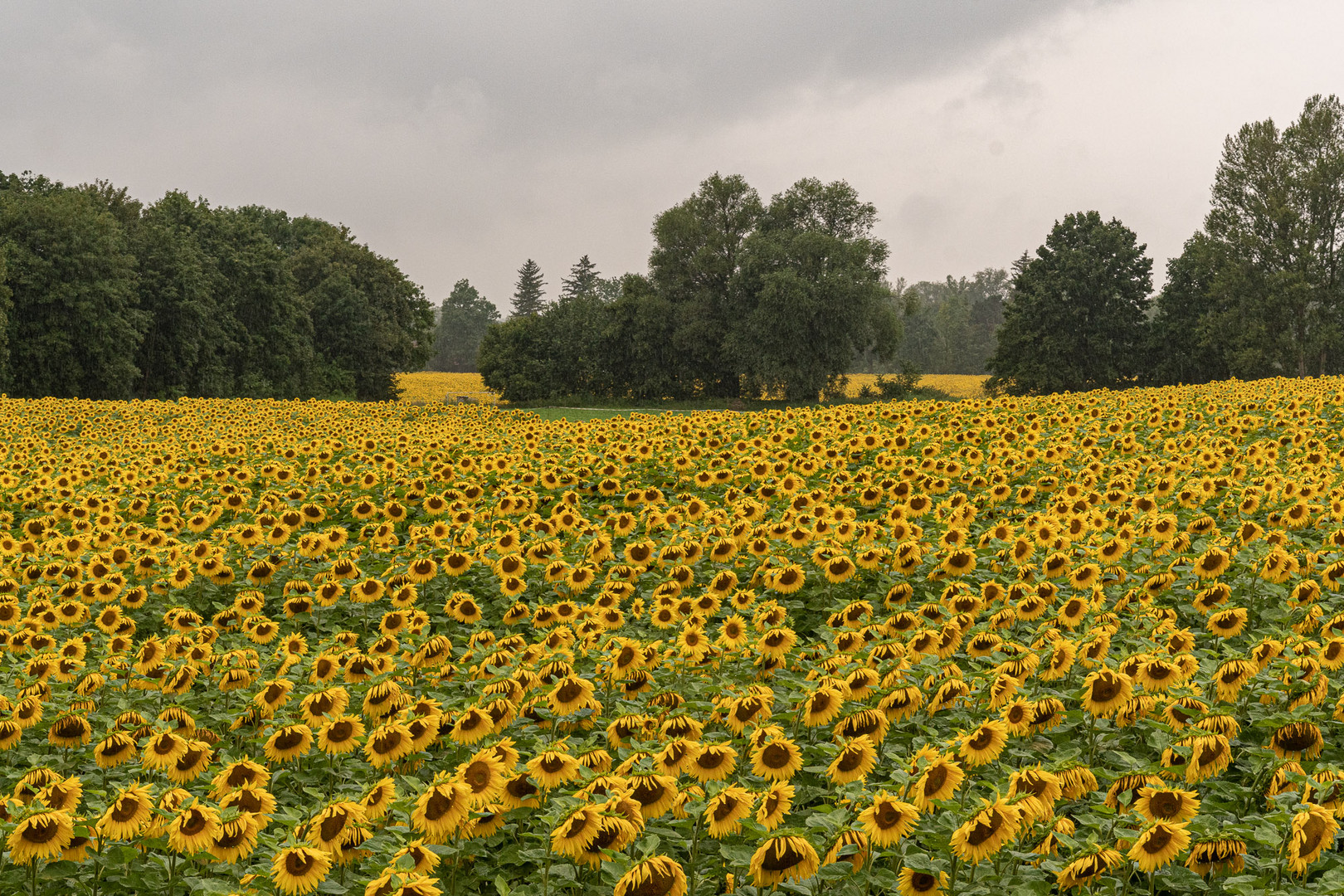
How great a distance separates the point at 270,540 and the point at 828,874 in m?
6.83

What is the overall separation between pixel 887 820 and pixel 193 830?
254 centimetres

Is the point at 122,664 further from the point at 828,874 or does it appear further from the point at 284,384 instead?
the point at 284,384

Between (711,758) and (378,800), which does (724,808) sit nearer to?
(711,758)

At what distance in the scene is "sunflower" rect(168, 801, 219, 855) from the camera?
345 centimetres

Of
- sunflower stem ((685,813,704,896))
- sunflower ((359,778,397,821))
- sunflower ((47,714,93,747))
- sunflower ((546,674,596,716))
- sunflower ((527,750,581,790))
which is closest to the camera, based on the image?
sunflower stem ((685,813,704,896))

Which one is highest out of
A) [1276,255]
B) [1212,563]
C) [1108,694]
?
[1276,255]

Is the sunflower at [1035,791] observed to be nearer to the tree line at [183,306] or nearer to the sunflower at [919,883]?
the sunflower at [919,883]

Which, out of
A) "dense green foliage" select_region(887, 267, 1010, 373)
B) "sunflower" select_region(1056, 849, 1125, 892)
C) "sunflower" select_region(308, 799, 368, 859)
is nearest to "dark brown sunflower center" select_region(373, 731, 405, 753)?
"sunflower" select_region(308, 799, 368, 859)

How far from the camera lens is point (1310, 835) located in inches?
123

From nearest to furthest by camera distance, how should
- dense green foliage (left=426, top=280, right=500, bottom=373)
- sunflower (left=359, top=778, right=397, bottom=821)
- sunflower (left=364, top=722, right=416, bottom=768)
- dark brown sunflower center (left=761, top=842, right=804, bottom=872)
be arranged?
dark brown sunflower center (left=761, top=842, right=804, bottom=872) < sunflower (left=359, top=778, right=397, bottom=821) < sunflower (left=364, top=722, right=416, bottom=768) < dense green foliage (left=426, top=280, right=500, bottom=373)

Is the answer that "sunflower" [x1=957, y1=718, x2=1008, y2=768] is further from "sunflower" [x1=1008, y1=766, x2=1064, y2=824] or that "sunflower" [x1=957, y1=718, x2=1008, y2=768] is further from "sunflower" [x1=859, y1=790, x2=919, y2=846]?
"sunflower" [x1=859, y1=790, x2=919, y2=846]

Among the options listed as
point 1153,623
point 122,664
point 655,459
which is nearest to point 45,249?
point 655,459

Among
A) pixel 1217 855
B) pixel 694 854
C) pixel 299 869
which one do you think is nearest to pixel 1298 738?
pixel 1217 855

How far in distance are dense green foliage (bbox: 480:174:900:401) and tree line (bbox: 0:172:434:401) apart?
7.76 meters
